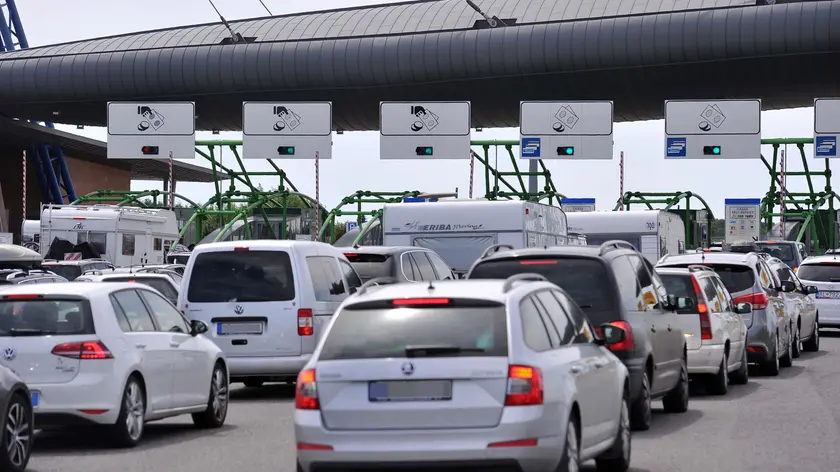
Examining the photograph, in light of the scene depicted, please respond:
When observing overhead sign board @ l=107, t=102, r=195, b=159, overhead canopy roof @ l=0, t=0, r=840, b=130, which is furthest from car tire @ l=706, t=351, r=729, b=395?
overhead sign board @ l=107, t=102, r=195, b=159

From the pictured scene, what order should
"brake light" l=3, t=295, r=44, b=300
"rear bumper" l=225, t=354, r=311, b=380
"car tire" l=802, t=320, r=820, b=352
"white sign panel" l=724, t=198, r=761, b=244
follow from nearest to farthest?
"brake light" l=3, t=295, r=44, b=300 < "rear bumper" l=225, t=354, r=311, b=380 < "car tire" l=802, t=320, r=820, b=352 < "white sign panel" l=724, t=198, r=761, b=244

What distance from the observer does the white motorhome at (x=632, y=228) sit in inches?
1443

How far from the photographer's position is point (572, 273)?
13.1 metres

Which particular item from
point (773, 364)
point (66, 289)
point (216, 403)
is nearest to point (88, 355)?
point (66, 289)

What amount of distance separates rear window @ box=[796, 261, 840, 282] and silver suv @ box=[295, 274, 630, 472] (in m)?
24.1

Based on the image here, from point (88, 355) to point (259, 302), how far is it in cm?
523

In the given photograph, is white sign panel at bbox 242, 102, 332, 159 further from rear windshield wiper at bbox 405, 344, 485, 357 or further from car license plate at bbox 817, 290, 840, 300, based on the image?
rear windshield wiper at bbox 405, 344, 485, 357

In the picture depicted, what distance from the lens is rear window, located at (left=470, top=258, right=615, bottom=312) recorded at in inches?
512

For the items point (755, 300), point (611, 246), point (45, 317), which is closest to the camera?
point (45, 317)

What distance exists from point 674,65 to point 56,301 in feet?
125

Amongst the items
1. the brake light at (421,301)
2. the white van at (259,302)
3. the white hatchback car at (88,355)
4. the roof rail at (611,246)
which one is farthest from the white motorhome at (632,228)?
the brake light at (421,301)

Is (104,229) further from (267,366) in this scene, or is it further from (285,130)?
(267,366)

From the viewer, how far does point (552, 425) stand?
860 centimetres

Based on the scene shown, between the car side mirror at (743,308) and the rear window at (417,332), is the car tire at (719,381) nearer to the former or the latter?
the car side mirror at (743,308)
